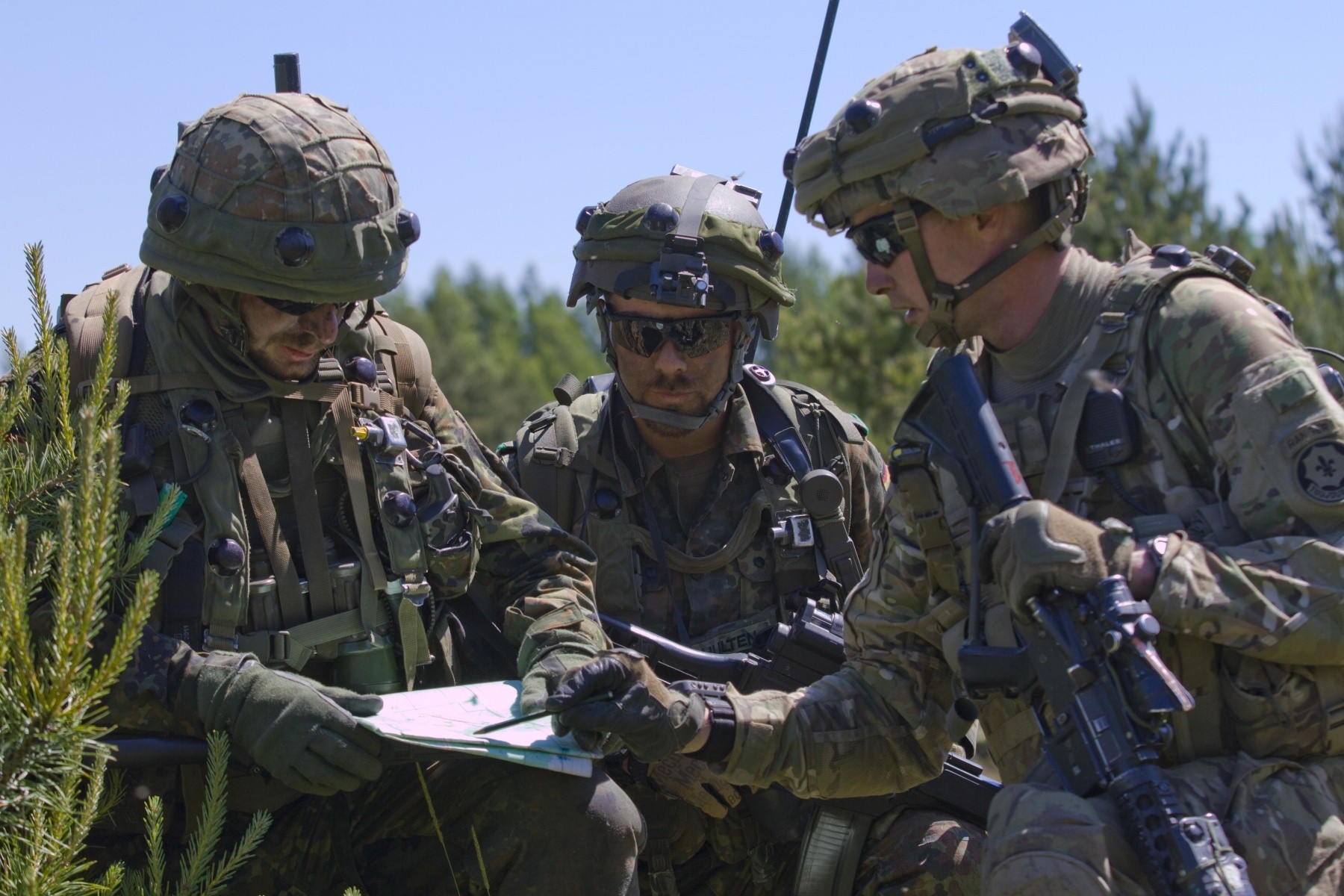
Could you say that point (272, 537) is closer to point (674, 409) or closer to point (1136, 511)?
point (674, 409)

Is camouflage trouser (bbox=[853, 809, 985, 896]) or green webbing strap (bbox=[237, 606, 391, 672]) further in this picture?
camouflage trouser (bbox=[853, 809, 985, 896])

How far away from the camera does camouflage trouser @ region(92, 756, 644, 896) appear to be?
4.12 metres

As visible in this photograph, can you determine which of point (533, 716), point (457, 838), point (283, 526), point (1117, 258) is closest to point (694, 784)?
point (457, 838)

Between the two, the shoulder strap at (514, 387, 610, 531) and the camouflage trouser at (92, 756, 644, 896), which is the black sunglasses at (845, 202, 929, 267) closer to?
the camouflage trouser at (92, 756, 644, 896)

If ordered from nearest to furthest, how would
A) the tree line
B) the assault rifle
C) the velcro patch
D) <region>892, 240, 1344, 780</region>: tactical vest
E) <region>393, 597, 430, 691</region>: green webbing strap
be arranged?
the assault rifle → the velcro patch → <region>892, 240, 1344, 780</region>: tactical vest → <region>393, 597, 430, 691</region>: green webbing strap → the tree line

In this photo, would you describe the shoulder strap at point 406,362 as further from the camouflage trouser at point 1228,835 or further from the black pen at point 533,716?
the camouflage trouser at point 1228,835

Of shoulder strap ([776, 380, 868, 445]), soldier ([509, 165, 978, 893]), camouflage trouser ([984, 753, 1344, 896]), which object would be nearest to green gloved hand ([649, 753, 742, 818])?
soldier ([509, 165, 978, 893])

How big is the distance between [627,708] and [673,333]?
2.02m

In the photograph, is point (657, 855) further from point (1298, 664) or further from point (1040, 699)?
point (1298, 664)

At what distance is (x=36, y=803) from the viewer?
2.86m

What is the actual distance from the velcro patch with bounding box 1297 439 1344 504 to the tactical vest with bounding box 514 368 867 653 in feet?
Answer: 7.81

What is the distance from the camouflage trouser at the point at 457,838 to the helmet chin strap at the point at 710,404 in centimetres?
155

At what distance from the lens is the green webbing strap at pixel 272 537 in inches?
172

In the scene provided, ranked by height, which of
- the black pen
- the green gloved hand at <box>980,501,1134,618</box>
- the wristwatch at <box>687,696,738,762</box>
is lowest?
the wristwatch at <box>687,696,738,762</box>
